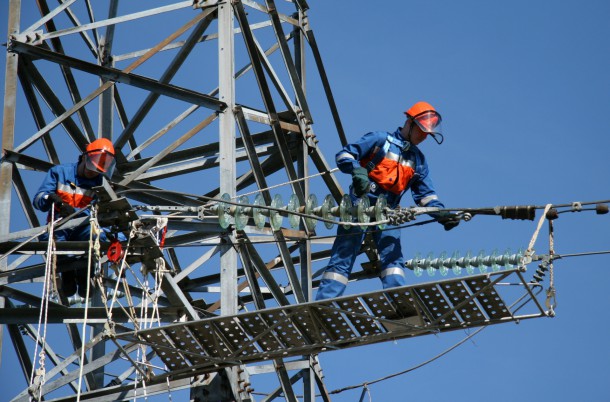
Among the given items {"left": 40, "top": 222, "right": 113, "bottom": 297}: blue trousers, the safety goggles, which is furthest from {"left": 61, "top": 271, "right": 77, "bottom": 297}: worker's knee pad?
the safety goggles

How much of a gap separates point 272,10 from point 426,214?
4403 mm

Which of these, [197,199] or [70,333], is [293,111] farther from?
[70,333]

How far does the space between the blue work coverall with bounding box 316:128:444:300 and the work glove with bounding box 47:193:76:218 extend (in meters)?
3.38

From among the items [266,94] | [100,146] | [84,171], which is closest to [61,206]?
[84,171]

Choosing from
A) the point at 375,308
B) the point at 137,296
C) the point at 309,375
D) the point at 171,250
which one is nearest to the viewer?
the point at 375,308

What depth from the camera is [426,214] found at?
62.0 ft

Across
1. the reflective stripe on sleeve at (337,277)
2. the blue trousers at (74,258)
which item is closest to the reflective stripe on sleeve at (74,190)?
the blue trousers at (74,258)

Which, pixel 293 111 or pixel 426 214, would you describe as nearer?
pixel 426 214

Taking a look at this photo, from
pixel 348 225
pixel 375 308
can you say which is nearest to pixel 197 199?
pixel 348 225

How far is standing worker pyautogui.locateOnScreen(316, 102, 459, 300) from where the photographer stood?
1911 centimetres

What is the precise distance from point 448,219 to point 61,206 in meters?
4.98

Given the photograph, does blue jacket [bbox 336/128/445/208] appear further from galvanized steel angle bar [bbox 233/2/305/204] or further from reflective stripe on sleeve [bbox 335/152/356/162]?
galvanized steel angle bar [bbox 233/2/305/204]

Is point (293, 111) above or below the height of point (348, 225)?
above

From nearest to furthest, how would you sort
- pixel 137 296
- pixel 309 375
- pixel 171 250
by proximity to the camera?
pixel 309 375 < pixel 137 296 < pixel 171 250
